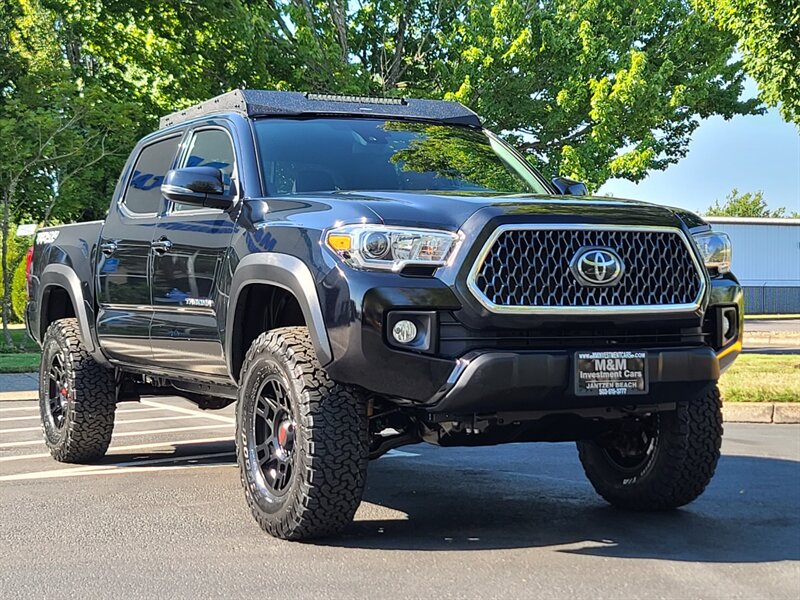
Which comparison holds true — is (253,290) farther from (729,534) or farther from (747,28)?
(747,28)

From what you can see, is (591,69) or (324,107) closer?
(324,107)

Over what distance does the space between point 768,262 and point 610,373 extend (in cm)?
4620

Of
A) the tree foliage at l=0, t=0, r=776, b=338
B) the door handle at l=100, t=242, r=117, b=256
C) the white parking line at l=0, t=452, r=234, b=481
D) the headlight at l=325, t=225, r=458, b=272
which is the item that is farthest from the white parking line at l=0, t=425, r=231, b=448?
the tree foliage at l=0, t=0, r=776, b=338

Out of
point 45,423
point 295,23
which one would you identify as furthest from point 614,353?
point 295,23

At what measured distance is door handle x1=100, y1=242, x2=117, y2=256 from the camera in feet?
23.2

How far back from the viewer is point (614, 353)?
486 centimetres

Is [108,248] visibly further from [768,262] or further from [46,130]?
[768,262]

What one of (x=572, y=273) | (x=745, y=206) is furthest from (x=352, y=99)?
(x=745, y=206)

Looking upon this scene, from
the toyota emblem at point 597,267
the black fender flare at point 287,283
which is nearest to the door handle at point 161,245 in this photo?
the black fender flare at point 287,283

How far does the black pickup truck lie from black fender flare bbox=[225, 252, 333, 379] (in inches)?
0.4

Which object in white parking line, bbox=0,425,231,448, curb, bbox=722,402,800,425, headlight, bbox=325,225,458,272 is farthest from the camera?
curb, bbox=722,402,800,425

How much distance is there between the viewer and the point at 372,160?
20.0ft

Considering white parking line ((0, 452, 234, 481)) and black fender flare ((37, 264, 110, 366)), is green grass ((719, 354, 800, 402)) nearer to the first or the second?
white parking line ((0, 452, 234, 481))

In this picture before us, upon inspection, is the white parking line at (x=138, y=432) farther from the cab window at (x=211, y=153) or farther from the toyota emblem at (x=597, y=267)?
the toyota emblem at (x=597, y=267)
